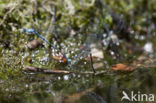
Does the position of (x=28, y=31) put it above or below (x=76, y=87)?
above

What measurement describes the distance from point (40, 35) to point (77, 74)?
17.9 inches

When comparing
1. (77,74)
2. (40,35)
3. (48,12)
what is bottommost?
(77,74)

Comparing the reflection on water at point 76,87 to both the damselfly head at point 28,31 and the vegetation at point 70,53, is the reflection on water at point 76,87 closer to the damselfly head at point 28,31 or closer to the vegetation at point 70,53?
the vegetation at point 70,53

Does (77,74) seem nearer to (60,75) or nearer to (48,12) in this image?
(60,75)

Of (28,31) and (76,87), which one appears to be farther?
(28,31)

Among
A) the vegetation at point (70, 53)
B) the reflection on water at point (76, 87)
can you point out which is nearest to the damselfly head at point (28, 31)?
the vegetation at point (70, 53)

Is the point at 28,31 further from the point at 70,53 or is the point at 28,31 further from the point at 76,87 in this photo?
the point at 76,87

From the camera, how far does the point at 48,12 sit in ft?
6.02

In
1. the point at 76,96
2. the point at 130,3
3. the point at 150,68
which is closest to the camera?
the point at 76,96

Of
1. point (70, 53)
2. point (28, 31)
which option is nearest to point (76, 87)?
point (70, 53)

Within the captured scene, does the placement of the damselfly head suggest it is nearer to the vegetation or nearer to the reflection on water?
the vegetation

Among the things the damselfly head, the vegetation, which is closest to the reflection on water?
the vegetation

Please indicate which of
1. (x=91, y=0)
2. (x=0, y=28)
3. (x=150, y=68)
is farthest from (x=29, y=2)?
(x=150, y=68)

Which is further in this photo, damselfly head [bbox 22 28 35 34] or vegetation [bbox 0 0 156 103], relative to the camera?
damselfly head [bbox 22 28 35 34]
